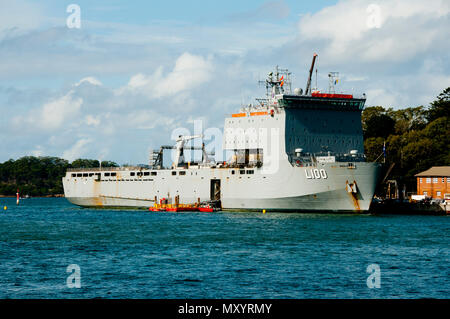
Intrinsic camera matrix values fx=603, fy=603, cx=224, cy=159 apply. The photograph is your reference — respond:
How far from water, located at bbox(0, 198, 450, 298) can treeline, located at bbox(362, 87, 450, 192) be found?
109 feet

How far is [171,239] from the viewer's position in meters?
37.1

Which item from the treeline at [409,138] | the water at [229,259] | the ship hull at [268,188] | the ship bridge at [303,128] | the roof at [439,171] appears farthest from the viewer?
the treeline at [409,138]

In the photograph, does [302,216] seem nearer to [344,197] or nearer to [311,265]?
[344,197]

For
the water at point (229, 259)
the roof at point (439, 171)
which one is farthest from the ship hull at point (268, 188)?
the roof at point (439, 171)

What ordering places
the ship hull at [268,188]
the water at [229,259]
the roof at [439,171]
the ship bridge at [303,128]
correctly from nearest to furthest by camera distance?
the water at [229,259] → the ship hull at [268,188] → the ship bridge at [303,128] → the roof at [439,171]

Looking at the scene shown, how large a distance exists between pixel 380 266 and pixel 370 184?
90.8ft

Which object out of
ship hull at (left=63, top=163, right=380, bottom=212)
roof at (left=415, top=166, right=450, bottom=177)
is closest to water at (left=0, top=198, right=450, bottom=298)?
ship hull at (left=63, top=163, right=380, bottom=212)

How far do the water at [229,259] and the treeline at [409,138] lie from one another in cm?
3332

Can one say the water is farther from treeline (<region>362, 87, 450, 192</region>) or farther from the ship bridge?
treeline (<region>362, 87, 450, 192</region>)

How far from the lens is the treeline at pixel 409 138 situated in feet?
263

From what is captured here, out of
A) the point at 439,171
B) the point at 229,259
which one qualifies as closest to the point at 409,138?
the point at 439,171

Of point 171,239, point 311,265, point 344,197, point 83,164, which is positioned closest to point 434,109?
point 344,197

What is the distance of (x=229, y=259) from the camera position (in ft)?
93.1

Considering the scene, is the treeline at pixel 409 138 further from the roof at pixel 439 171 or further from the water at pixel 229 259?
the water at pixel 229 259
